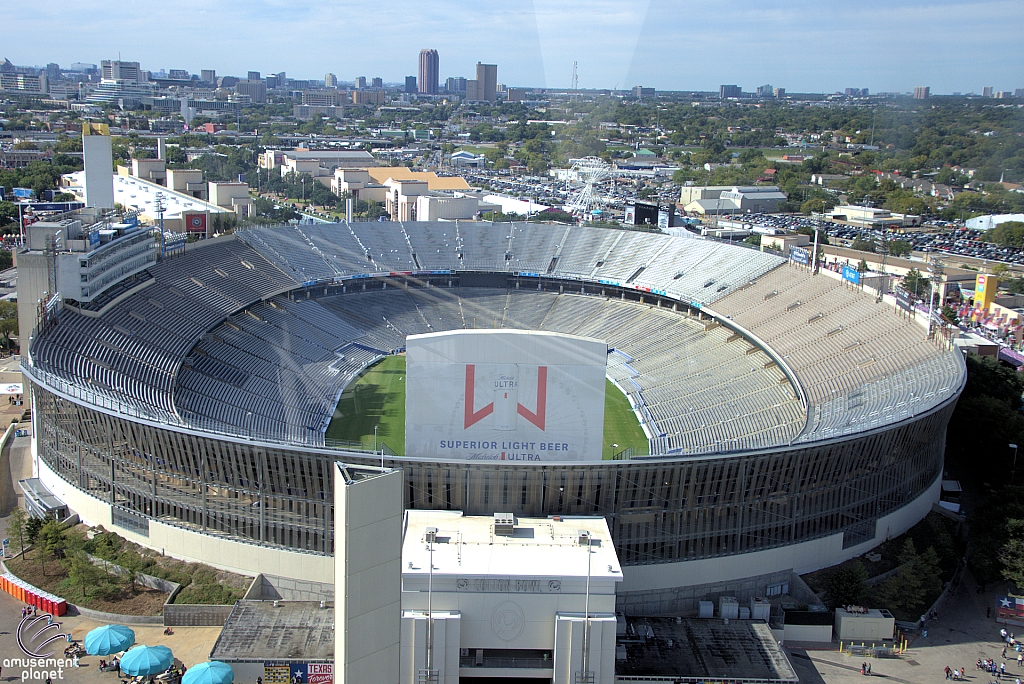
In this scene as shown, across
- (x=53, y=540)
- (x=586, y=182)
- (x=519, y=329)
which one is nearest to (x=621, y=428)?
(x=519, y=329)

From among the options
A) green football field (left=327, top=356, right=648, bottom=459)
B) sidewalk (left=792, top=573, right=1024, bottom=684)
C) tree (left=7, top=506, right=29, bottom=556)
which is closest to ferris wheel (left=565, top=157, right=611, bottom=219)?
green football field (left=327, top=356, right=648, bottom=459)

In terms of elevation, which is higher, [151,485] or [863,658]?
[151,485]

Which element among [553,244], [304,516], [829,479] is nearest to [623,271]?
[553,244]

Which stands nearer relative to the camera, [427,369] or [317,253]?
[427,369]

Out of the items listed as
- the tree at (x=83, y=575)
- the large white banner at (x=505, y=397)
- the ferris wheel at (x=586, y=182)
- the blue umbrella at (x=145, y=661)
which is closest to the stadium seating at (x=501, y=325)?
the large white banner at (x=505, y=397)

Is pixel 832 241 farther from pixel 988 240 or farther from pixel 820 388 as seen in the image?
pixel 820 388

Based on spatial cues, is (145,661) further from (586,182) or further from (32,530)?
(586,182)

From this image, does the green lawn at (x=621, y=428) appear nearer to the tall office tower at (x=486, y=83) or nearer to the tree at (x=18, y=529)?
the tree at (x=18, y=529)
